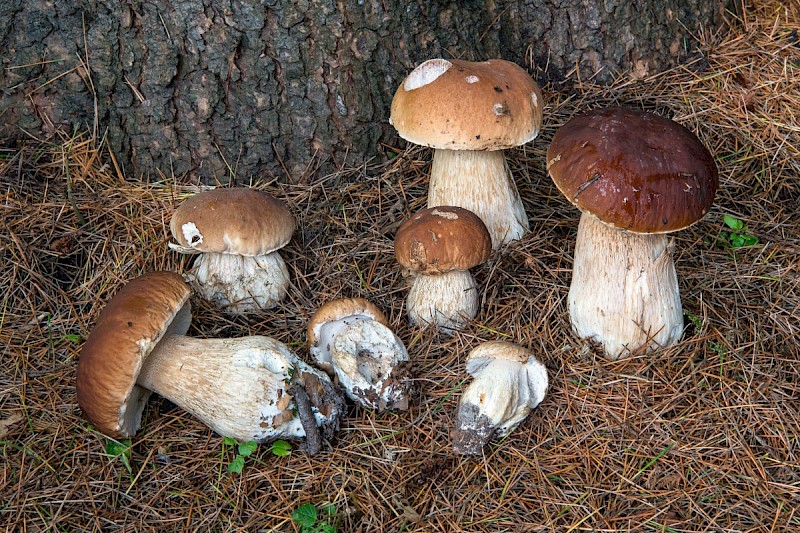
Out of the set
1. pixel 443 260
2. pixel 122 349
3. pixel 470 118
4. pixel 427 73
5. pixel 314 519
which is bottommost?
pixel 314 519

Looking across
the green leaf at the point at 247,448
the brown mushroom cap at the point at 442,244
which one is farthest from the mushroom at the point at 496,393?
the green leaf at the point at 247,448

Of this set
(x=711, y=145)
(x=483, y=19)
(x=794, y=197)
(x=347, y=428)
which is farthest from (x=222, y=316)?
(x=794, y=197)

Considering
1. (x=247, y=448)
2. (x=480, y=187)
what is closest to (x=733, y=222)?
(x=480, y=187)

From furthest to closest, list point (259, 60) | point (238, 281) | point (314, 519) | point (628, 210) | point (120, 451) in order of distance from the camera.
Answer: point (259, 60)
point (238, 281)
point (120, 451)
point (628, 210)
point (314, 519)

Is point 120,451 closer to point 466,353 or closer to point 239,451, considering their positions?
point 239,451

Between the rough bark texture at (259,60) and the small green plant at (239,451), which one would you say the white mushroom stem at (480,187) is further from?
the small green plant at (239,451)

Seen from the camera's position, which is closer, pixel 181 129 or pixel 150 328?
pixel 150 328

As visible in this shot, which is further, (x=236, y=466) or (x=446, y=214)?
(x=446, y=214)

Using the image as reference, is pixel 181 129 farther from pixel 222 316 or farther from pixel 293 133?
pixel 222 316
